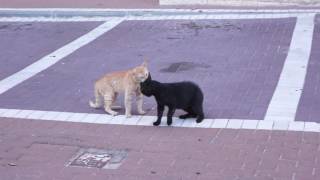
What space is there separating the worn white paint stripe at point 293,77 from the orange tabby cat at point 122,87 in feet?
5.02

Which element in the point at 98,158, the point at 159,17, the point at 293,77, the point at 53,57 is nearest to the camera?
the point at 98,158

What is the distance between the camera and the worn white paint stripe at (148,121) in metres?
7.54

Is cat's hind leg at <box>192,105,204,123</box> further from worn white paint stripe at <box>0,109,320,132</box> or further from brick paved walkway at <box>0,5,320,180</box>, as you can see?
brick paved walkway at <box>0,5,320,180</box>

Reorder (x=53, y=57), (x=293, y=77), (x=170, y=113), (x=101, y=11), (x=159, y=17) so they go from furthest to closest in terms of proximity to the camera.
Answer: (x=101, y=11), (x=159, y=17), (x=53, y=57), (x=293, y=77), (x=170, y=113)

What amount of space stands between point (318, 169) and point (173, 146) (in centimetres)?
155

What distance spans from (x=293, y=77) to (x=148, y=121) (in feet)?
8.91

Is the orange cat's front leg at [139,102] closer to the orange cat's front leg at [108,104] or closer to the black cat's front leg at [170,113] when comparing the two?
the orange cat's front leg at [108,104]

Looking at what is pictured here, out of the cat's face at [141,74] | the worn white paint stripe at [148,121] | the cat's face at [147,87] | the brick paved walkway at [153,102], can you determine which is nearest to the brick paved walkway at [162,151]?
the brick paved walkway at [153,102]

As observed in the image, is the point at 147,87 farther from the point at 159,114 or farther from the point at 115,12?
the point at 115,12

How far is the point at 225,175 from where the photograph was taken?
621 cm

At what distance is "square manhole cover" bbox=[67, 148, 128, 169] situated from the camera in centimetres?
664

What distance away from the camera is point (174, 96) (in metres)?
7.53

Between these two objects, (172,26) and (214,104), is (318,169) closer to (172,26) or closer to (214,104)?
(214,104)

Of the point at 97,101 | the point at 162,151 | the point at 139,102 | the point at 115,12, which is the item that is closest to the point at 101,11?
the point at 115,12
